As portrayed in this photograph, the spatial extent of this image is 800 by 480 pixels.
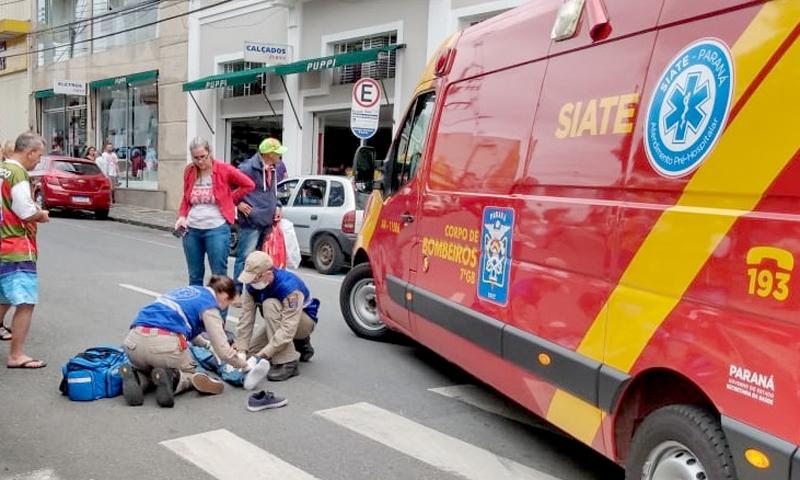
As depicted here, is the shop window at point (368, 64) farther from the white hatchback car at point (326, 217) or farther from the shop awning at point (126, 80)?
the shop awning at point (126, 80)

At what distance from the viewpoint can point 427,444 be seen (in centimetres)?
423

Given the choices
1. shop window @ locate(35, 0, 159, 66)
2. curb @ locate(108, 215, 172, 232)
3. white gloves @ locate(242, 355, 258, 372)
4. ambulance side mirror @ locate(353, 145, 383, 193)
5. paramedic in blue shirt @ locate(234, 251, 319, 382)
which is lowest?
curb @ locate(108, 215, 172, 232)

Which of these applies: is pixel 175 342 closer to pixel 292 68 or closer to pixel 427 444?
A: pixel 427 444

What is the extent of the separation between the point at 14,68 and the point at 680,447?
34.5 metres

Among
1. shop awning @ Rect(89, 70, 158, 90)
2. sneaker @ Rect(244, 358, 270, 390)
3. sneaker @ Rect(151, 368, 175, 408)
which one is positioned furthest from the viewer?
shop awning @ Rect(89, 70, 158, 90)

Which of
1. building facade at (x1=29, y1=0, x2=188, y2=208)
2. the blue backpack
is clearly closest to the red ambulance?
the blue backpack

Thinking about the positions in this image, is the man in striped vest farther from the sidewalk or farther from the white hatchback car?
the sidewalk

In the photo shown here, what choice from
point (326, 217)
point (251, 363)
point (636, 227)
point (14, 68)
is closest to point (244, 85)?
point (326, 217)

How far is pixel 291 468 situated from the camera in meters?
3.84

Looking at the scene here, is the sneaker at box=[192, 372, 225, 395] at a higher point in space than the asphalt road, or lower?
higher

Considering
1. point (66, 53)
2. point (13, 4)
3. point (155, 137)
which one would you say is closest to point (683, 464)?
point (155, 137)

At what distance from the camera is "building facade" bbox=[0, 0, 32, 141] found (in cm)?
3044

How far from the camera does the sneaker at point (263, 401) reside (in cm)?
470

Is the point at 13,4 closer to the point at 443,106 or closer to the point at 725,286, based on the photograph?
the point at 443,106
